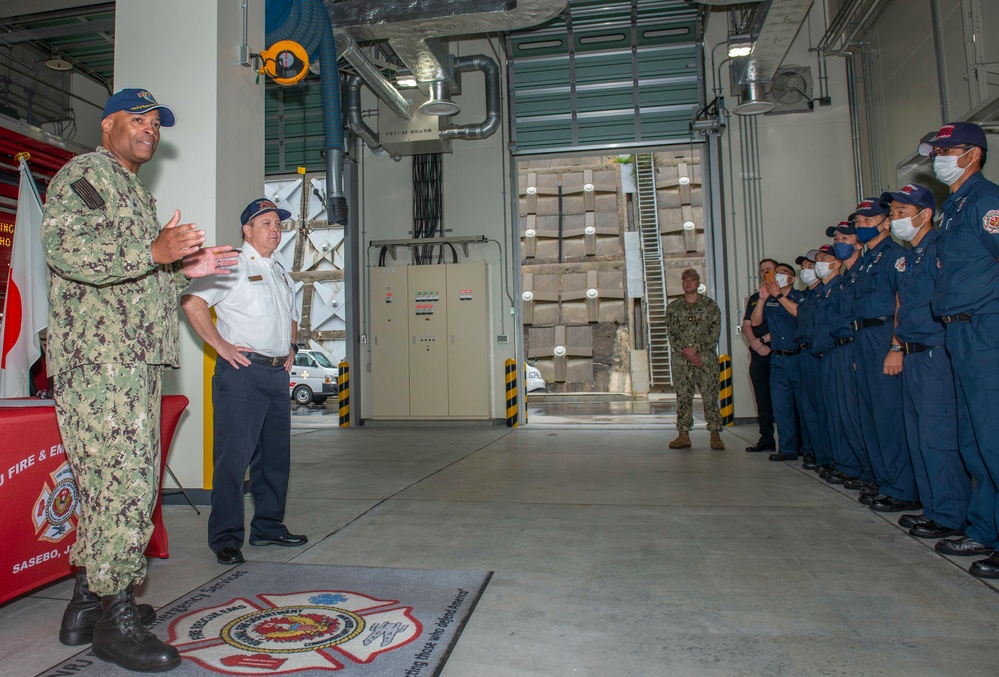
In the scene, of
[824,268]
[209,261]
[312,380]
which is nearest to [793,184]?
[824,268]

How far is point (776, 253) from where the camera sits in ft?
28.8

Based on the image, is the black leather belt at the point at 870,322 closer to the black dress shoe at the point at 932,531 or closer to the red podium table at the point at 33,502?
the black dress shoe at the point at 932,531

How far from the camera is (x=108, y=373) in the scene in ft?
6.40

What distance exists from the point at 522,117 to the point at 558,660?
8584 millimetres

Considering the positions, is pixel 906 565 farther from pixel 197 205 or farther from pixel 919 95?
pixel 919 95

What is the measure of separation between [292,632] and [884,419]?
132 inches

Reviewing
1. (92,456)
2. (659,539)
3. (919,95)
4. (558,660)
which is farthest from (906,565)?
(919,95)

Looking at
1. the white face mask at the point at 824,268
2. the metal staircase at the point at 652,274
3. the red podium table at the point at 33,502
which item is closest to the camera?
the red podium table at the point at 33,502

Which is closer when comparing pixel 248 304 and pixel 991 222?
pixel 991 222

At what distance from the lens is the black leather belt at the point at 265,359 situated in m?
2.94

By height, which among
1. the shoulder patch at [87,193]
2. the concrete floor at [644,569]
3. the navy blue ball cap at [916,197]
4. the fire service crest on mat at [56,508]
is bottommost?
the concrete floor at [644,569]

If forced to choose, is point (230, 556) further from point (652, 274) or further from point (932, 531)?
point (652, 274)

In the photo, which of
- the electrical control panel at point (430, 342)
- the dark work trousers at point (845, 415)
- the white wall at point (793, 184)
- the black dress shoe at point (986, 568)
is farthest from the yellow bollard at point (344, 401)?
the black dress shoe at point (986, 568)

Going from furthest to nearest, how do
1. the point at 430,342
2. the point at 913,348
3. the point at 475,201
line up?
the point at 475,201 → the point at 430,342 → the point at 913,348
